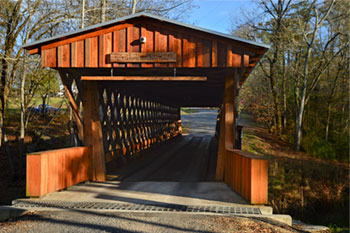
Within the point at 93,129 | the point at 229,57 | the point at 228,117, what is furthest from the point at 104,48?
the point at 228,117

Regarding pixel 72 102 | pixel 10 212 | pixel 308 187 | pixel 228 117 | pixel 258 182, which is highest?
pixel 72 102

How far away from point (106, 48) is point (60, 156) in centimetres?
301

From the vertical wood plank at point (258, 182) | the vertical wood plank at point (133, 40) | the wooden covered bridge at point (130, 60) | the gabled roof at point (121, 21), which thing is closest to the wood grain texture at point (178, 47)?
the wooden covered bridge at point (130, 60)

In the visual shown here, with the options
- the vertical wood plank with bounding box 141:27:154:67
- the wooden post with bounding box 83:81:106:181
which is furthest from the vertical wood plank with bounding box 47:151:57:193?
the vertical wood plank with bounding box 141:27:154:67

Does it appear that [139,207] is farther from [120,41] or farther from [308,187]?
[308,187]

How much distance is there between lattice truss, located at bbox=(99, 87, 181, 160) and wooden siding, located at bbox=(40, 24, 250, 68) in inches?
77.4

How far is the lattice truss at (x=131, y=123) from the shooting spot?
12.4 m

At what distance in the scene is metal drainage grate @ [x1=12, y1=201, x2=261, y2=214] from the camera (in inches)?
262

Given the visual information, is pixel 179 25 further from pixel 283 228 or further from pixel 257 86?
pixel 257 86

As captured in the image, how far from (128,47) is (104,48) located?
0.62 m

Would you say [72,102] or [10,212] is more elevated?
[72,102]

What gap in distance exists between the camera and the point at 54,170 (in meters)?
8.00

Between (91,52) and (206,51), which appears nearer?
(206,51)

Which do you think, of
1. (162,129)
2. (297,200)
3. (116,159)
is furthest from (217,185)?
(162,129)
